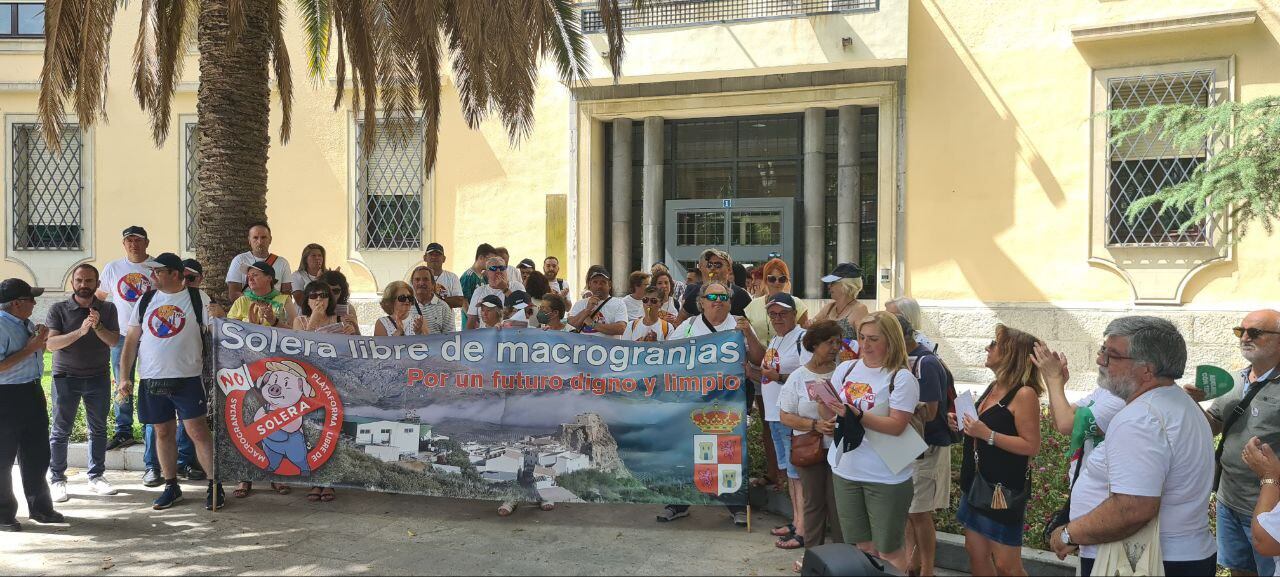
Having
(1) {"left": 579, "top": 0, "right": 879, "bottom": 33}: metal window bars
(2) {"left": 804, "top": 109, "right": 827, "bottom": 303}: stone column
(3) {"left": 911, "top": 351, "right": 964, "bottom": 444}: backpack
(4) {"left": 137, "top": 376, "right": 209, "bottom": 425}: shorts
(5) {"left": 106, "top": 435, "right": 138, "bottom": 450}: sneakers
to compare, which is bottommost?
(5) {"left": 106, "top": 435, "right": 138, "bottom": 450}: sneakers

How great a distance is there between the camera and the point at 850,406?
15.0 feet

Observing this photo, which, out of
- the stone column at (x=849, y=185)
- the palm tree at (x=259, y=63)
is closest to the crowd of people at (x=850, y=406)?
the palm tree at (x=259, y=63)

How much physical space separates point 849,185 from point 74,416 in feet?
37.5

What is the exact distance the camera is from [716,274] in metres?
8.36

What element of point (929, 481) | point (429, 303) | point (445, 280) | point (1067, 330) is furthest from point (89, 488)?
point (1067, 330)

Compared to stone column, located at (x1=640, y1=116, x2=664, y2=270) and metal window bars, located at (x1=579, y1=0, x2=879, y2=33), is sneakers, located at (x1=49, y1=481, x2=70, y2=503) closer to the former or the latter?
stone column, located at (x1=640, y1=116, x2=664, y2=270)

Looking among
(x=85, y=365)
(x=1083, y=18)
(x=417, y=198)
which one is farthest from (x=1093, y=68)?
(x=85, y=365)

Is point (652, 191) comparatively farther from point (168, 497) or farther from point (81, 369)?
point (168, 497)

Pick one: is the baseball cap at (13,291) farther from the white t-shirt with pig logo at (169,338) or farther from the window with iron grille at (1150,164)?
the window with iron grille at (1150,164)

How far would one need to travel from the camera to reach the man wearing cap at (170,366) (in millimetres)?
6633

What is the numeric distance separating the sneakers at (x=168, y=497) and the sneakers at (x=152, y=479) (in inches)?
26.6

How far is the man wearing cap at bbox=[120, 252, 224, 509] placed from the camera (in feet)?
21.8

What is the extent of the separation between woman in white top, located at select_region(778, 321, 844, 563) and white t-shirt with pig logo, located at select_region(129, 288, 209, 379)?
468cm

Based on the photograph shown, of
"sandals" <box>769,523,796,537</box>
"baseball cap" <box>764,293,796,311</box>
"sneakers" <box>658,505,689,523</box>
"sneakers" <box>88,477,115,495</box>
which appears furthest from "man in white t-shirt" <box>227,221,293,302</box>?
"sandals" <box>769,523,796,537</box>
